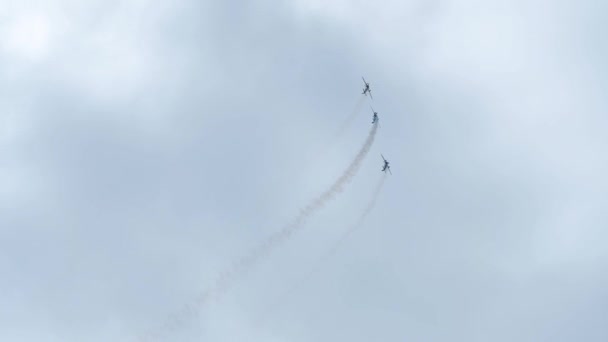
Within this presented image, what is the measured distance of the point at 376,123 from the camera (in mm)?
193625
